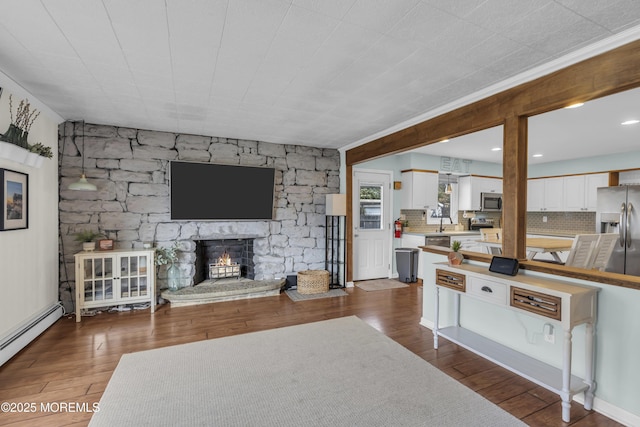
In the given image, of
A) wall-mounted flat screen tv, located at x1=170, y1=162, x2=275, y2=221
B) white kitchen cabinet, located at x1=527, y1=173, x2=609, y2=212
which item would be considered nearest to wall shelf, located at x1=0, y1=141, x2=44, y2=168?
wall-mounted flat screen tv, located at x1=170, y1=162, x2=275, y2=221

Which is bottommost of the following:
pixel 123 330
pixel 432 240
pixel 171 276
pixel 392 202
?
pixel 123 330

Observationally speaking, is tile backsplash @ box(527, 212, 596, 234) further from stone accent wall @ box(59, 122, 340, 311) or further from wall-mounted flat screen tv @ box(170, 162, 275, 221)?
wall-mounted flat screen tv @ box(170, 162, 275, 221)

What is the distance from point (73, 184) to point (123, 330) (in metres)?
1.78

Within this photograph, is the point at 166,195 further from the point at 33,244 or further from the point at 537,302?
the point at 537,302

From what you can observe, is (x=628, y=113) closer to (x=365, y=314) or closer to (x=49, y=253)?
(x=365, y=314)

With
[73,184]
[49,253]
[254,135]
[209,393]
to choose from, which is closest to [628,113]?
[254,135]

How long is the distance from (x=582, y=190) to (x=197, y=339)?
23.4 ft

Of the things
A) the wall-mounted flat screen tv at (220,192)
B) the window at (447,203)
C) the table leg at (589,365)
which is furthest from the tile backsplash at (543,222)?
the table leg at (589,365)

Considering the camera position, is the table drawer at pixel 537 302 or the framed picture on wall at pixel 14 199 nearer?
the table drawer at pixel 537 302

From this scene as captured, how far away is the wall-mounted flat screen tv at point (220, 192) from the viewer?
4.24 metres

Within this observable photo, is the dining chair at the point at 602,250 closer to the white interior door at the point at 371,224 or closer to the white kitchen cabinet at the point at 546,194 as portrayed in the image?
the white interior door at the point at 371,224

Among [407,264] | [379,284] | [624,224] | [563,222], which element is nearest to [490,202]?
[563,222]

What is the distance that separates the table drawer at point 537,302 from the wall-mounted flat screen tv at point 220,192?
346 centimetres

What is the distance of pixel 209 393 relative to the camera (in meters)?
2.16
